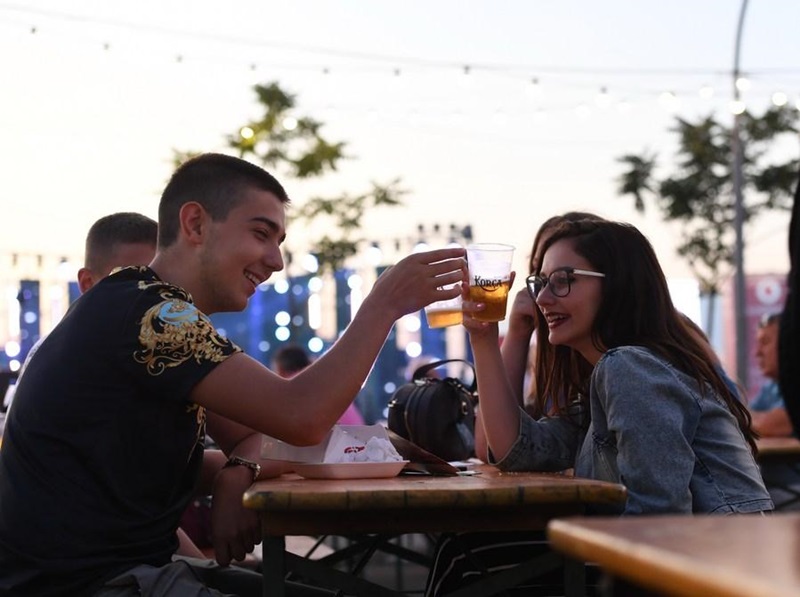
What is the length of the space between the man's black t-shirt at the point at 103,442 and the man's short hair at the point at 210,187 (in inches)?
13.2

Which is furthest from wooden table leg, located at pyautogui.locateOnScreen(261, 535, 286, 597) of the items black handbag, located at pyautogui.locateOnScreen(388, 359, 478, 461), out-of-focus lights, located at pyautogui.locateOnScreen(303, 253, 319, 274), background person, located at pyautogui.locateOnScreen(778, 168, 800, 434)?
out-of-focus lights, located at pyautogui.locateOnScreen(303, 253, 319, 274)

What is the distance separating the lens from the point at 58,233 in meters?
15.4

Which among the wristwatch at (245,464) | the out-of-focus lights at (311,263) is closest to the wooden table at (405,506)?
the wristwatch at (245,464)

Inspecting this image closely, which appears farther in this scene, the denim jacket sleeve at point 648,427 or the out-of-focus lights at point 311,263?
the out-of-focus lights at point 311,263

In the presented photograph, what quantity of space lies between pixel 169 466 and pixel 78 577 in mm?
270

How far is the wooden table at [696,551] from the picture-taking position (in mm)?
737

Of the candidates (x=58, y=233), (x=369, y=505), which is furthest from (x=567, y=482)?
(x=58, y=233)

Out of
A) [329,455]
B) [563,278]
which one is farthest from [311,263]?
[329,455]

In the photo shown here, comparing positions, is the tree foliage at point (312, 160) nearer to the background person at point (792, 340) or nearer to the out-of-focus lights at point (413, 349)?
the out-of-focus lights at point (413, 349)

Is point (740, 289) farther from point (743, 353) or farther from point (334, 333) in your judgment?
point (334, 333)

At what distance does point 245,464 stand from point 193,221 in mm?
560

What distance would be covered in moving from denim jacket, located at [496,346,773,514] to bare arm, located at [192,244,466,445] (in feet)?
1.48

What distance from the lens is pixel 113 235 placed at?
3939mm

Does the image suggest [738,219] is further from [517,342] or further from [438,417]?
[438,417]
